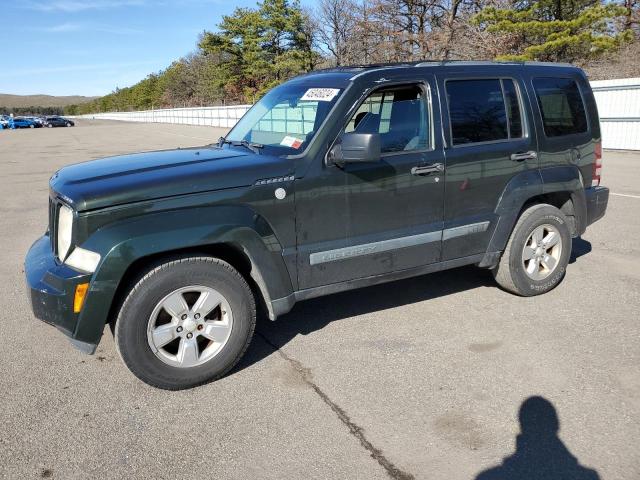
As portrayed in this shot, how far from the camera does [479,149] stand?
14.4 ft

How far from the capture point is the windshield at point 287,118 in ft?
12.7

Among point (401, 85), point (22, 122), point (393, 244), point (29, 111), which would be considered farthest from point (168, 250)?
point (29, 111)

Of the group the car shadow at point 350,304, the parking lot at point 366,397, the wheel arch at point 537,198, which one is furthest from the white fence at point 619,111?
the parking lot at point 366,397

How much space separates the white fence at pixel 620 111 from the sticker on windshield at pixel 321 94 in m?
15.4

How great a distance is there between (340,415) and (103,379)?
1623 mm

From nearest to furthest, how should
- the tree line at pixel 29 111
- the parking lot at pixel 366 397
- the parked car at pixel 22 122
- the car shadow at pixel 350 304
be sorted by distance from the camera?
the parking lot at pixel 366 397 < the car shadow at pixel 350 304 < the parked car at pixel 22 122 < the tree line at pixel 29 111

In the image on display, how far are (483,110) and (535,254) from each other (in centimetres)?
137

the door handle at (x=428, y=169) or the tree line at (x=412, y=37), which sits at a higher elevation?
the tree line at (x=412, y=37)

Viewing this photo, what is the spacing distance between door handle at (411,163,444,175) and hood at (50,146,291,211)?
39.2 inches

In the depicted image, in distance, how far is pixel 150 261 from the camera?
132 inches

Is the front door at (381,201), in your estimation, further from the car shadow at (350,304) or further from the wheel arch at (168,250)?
the car shadow at (350,304)

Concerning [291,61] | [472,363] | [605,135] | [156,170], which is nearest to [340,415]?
[472,363]

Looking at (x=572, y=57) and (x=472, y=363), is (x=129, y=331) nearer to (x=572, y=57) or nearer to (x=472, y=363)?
Result: (x=472, y=363)

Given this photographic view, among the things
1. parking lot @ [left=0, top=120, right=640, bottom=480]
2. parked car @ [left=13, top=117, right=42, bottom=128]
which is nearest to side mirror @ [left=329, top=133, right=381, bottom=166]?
parking lot @ [left=0, top=120, right=640, bottom=480]
